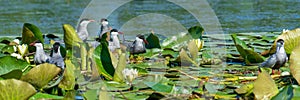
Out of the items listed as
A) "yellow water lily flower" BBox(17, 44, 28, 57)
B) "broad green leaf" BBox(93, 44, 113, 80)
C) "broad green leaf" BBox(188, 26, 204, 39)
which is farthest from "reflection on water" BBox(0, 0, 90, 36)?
"broad green leaf" BBox(93, 44, 113, 80)

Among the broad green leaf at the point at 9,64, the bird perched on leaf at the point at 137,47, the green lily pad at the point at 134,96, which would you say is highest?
the bird perched on leaf at the point at 137,47

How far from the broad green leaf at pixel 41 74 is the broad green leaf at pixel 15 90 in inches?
14.8

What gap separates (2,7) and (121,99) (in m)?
6.19

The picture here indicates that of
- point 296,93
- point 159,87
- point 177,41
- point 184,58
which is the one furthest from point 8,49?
point 296,93

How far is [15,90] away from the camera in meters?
2.51

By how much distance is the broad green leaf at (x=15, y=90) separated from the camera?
2477 mm

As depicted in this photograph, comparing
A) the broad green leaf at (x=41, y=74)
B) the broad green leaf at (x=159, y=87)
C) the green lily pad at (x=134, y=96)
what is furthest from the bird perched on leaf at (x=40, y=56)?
the broad green leaf at (x=159, y=87)

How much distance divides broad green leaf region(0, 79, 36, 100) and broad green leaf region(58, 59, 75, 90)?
22.8 inches

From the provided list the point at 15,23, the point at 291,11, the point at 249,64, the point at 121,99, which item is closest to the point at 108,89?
the point at 121,99

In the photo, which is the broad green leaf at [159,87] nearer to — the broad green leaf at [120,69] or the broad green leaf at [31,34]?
the broad green leaf at [120,69]

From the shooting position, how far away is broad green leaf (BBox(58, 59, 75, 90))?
3113 millimetres

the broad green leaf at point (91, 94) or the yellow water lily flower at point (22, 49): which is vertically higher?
the yellow water lily flower at point (22, 49)

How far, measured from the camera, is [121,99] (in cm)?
294

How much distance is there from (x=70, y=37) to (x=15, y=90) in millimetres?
1687
